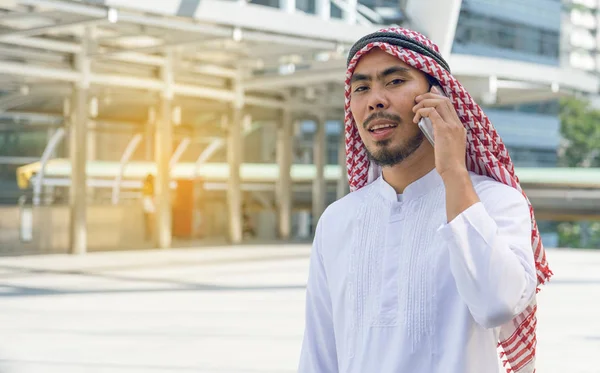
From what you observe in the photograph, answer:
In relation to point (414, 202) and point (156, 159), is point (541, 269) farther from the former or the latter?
point (156, 159)

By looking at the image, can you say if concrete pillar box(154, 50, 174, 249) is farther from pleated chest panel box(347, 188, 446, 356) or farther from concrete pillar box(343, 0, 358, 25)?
pleated chest panel box(347, 188, 446, 356)

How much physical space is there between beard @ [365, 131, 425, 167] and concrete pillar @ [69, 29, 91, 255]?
16.5 metres

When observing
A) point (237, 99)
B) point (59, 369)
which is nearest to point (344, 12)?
point (237, 99)

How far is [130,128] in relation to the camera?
21.8m

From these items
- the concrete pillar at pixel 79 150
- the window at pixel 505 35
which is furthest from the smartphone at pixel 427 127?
the window at pixel 505 35

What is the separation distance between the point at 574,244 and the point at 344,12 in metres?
59.7

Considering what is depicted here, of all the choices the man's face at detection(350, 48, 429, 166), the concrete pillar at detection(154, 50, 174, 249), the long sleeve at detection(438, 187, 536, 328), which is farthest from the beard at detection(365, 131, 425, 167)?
the concrete pillar at detection(154, 50, 174, 249)

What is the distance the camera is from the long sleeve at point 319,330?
234 cm

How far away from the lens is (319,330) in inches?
93.0

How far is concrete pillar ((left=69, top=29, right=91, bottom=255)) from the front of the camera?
18.2 m

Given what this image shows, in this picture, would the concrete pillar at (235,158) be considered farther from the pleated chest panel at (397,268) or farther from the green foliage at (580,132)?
the green foliage at (580,132)

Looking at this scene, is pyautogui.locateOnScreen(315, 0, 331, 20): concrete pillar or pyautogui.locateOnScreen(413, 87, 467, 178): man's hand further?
pyautogui.locateOnScreen(315, 0, 331, 20): concrete pillar

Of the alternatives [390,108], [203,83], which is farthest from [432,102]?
[203,83]

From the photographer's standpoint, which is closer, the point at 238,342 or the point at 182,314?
the point at 238,342
